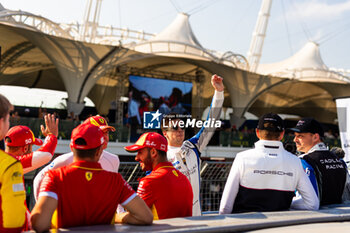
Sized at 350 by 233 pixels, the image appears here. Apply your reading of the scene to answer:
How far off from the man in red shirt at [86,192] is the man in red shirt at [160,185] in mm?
421

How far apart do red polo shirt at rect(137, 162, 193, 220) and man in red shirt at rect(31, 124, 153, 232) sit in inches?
16.2

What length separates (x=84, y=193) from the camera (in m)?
2.25

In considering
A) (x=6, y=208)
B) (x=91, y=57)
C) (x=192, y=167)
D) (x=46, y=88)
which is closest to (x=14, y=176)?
(x=6, y=208)

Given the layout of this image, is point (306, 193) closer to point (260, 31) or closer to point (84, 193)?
point (84, 193)

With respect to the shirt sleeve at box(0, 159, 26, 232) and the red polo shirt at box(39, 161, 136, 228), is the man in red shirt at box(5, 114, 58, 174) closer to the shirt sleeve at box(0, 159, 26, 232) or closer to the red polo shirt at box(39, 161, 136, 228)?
the red polo shirt at box(39, 161, 136, 228)

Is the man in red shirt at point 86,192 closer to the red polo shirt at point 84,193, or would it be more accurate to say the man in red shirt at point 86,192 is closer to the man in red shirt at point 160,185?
the red polo shirt at point 84,193

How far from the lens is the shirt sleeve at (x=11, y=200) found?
6.45 feet

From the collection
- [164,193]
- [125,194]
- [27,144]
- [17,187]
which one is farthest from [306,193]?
[27,144]

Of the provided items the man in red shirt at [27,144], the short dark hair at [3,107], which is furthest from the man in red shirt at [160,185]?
the short dark hair at [3,107]

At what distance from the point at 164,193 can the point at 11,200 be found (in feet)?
3.76

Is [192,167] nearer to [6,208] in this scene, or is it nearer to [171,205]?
[171,205]

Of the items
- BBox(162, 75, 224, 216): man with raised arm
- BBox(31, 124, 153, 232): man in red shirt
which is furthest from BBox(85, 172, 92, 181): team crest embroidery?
BBox(162, 75, 224, 216): man with raised arm

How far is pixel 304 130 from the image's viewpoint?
3.62 metres

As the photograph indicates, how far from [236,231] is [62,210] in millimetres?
1004
